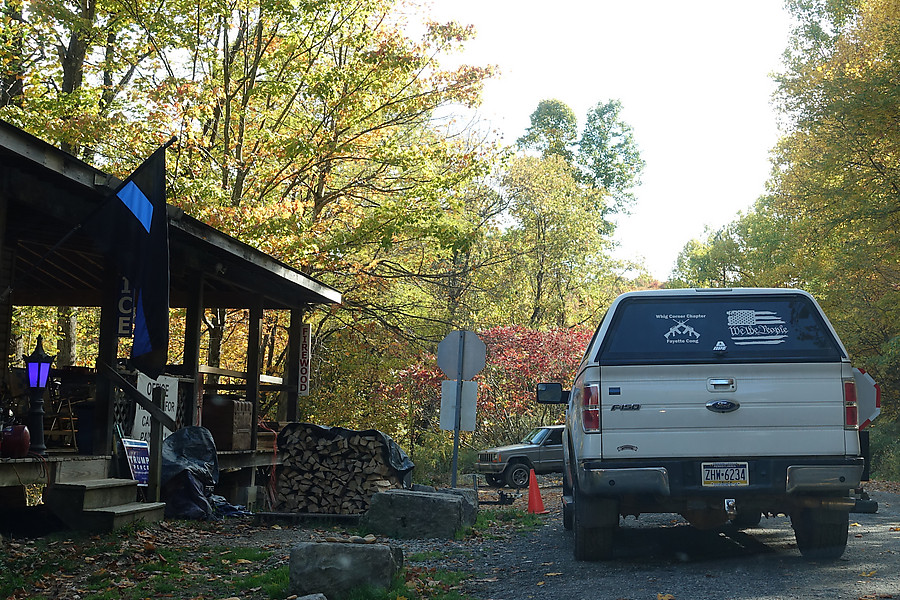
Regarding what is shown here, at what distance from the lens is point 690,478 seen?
7727mm

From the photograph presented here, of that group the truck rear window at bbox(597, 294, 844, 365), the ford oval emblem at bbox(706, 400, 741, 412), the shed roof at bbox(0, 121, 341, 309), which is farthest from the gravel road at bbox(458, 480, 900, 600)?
the shed roof at bbox(0, 121, 341, 309)

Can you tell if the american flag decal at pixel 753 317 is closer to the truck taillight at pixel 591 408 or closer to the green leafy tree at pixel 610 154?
the truck taillight at pixel 591 408

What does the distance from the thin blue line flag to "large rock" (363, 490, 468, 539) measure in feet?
10.4

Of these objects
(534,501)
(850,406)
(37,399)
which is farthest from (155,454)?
(850,406)

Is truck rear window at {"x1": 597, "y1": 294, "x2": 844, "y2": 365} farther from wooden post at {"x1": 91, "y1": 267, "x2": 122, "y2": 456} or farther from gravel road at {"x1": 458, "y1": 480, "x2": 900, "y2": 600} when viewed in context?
wooden post at {"x1": 91, "y1": 267, "x2": 122, "y2": 456}

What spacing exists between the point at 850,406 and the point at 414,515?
5407 mm

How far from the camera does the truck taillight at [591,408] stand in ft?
25.5

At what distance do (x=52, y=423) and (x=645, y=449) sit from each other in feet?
29.2

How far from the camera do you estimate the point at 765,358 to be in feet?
25.5

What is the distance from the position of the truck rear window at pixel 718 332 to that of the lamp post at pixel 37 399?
6.36m

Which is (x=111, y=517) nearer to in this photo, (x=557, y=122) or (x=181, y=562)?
(x=181, y=562)

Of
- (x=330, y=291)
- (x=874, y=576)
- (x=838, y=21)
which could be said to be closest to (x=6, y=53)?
(x=330, y=291)

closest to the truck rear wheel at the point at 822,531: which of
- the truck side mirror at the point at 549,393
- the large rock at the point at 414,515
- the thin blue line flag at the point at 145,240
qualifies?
the truck side mirror at the point at 549,393

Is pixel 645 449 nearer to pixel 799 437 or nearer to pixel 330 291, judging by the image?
pixel 799 437
